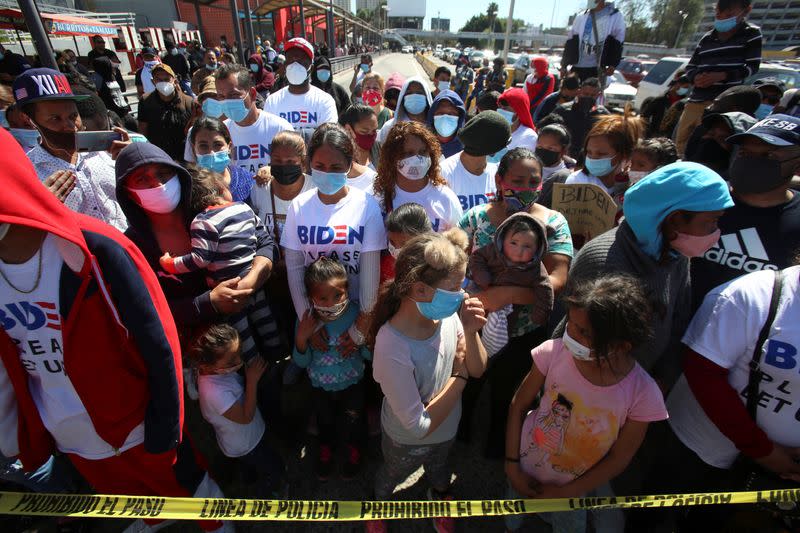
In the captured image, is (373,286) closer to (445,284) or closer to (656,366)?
(445,284)

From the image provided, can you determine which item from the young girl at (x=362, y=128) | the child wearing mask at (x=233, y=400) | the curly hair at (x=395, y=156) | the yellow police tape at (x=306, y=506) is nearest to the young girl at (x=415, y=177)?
the curly hair at (x=395, y=156)

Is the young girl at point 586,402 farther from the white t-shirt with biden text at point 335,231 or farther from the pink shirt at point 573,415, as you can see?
the white t-shirt with biden text at point 335,231

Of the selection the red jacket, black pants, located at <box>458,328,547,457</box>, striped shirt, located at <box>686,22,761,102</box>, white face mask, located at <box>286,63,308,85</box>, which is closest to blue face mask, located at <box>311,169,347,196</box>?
the red jacket

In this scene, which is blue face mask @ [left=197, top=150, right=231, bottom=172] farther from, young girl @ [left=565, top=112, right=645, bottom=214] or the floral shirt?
young girl @ [left=565, top=112, right=645, bottom=214]

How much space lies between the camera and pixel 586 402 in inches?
70.4

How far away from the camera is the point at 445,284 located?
1.65 metres

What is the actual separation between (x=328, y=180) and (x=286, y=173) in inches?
24.4

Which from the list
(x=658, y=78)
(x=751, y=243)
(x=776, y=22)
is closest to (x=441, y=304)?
(x=751, y=243)

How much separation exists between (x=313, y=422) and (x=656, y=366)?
89.5 inches

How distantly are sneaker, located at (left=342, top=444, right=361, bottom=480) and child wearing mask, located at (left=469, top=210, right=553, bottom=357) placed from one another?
1242mm

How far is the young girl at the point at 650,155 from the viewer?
10.4 ft

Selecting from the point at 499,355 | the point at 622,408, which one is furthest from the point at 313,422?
the point at 622,408

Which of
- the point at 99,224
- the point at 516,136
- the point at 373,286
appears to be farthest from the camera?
the point at 516,136

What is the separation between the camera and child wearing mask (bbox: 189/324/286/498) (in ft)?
6.91
